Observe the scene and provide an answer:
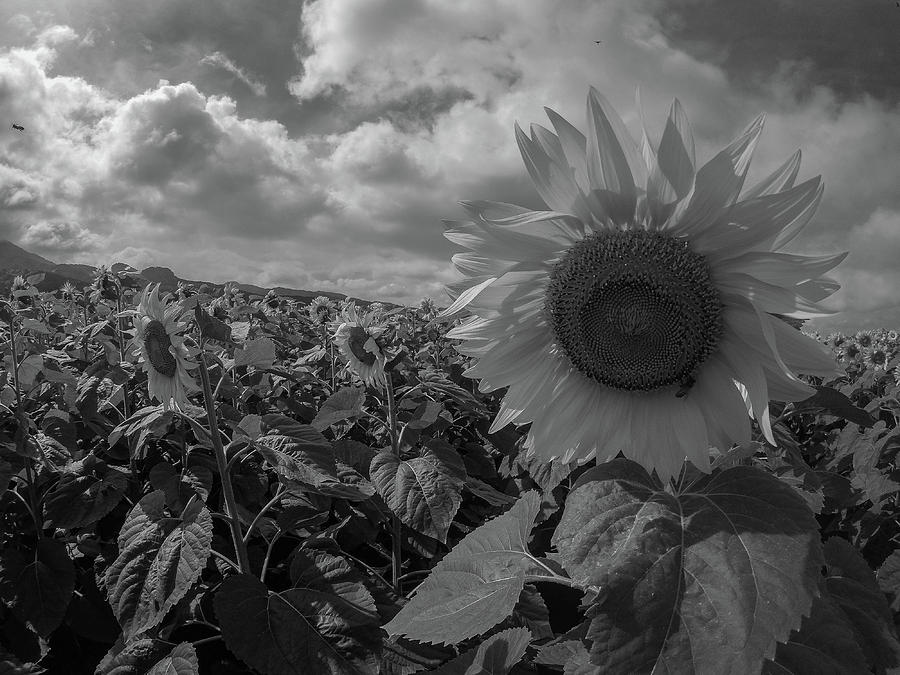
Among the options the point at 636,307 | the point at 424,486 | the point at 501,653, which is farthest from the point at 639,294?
the point at 424,486

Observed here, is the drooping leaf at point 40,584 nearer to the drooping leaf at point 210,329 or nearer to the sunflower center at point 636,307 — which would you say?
the drooping leaf at point 210,329

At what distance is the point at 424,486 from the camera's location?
353cm

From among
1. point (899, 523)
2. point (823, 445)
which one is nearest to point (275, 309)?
point (823, 445)

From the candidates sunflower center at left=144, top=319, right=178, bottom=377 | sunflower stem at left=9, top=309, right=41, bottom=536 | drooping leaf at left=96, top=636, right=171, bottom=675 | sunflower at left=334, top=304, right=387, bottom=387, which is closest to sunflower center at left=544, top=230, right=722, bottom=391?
sunflower center at left=144, top=319, right=178, bottom=377

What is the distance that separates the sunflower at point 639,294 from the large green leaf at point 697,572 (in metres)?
0.22

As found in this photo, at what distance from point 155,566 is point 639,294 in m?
2.34

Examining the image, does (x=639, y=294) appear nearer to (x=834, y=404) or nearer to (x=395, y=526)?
(x=834, y=404)

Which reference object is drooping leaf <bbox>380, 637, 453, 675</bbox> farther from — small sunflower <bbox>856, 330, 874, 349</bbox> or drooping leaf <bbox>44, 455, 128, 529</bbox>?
small sunflower <bbox>856, 330, 874, 349</bbox>

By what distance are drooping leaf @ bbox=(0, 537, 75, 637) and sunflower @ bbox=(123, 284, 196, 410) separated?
1.24 meters

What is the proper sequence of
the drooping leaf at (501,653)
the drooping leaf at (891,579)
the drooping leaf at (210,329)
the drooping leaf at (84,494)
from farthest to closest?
the drooping leaf at (84,494), the drooping leaf at (891,579), the drooping leaf at (210,329), the drooping leaf at (501,653)

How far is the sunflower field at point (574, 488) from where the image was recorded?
1.39 metres

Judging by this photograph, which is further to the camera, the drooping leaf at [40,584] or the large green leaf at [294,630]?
the drooping leaf at [40,584]

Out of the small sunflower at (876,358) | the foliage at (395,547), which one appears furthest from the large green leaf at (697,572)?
the small sunflower at (876,358)

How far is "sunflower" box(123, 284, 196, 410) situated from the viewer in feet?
10.9
